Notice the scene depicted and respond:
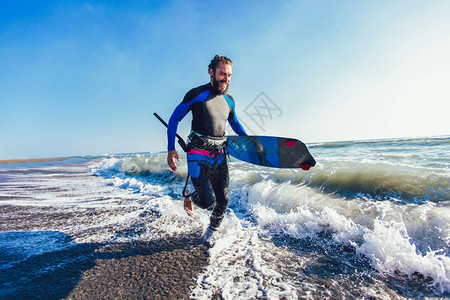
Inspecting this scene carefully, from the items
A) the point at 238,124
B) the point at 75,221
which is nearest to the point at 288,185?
the point at 238,124

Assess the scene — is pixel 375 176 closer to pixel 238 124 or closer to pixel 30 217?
pixel 238 124

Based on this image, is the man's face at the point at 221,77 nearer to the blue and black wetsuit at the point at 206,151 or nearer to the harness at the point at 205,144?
the blue and black wetsuit at the point at 206,151

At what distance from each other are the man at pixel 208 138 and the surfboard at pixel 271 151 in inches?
24.1

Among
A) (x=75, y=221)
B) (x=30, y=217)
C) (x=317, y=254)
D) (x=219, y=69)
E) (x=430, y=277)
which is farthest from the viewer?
(x=30, y=217)

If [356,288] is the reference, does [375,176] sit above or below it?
above

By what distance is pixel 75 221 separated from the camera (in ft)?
14.9

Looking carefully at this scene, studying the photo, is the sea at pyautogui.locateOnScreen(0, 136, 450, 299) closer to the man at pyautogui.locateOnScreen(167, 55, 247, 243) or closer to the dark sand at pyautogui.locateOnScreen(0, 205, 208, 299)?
the dark sand at pyautogui.locateOnScreen(0, 205, 208, 299)

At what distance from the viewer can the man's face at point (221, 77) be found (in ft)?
11.0

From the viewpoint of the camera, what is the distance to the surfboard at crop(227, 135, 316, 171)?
3.72 meters

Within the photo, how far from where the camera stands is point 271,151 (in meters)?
3.97

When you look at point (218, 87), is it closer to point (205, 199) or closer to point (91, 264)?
point (205, 199)

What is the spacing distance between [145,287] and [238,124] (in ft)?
9.23

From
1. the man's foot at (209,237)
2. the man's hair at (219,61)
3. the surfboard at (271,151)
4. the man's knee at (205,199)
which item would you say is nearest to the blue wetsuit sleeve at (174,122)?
the man's hair at (219,61)

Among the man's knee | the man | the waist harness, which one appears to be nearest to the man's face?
the man
